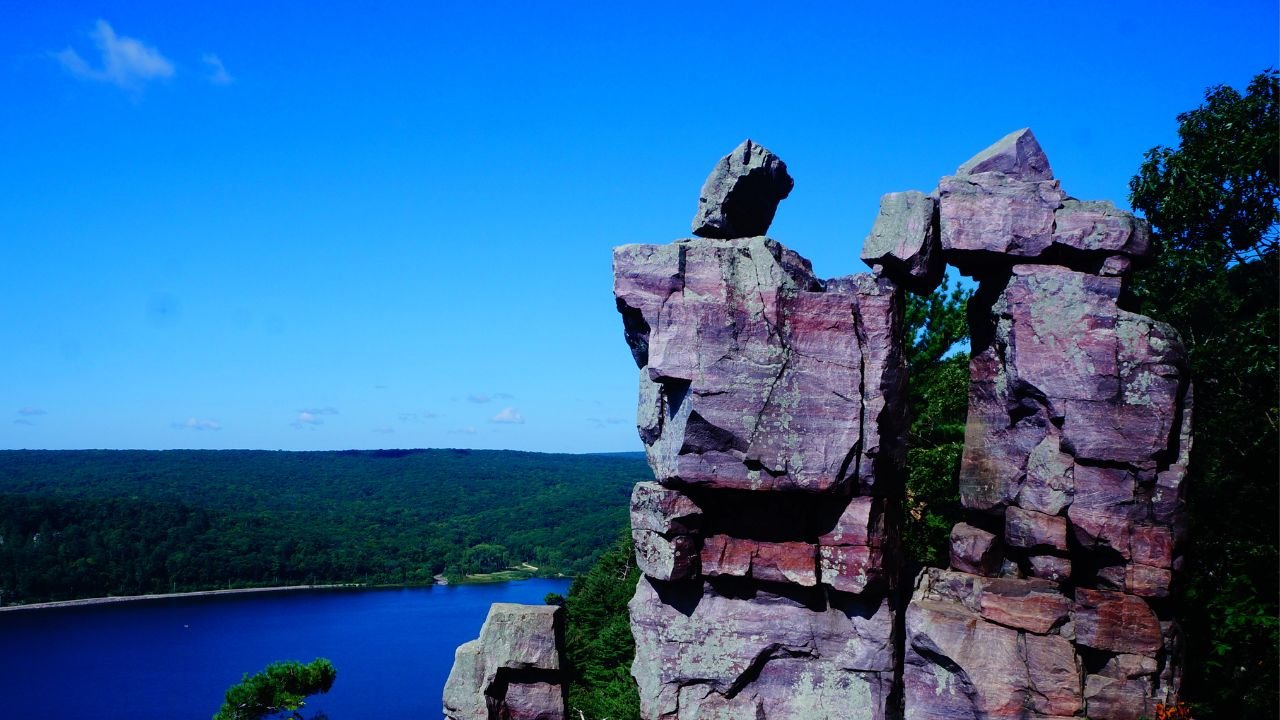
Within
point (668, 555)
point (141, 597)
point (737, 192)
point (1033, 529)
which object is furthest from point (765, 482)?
point (141, 597)

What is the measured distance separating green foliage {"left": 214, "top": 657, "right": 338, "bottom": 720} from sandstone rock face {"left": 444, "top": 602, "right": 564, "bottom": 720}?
1790 centimetres

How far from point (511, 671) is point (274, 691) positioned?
19.0 m

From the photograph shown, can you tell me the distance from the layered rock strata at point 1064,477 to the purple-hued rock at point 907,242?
0.75 ft

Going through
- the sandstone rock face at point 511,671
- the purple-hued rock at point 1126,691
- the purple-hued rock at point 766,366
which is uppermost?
the purple-hued rock at point 766,366

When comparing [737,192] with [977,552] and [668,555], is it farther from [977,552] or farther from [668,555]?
[977,552]

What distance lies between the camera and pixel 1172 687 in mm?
11773

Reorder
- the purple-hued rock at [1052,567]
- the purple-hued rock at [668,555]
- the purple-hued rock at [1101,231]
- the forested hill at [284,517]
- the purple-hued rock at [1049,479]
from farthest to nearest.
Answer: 1. the forested hill at [284,517]
2. the purple-hued rock at [668,555]
3. the purple-hued rock at [1052,567]
4. the purple-hued rock at [1049,479]
5. the purple-hued rock at [1101,231]

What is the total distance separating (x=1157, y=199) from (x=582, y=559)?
83197 mm

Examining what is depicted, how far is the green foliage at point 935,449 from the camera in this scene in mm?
21172

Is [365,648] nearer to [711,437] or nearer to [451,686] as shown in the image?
[451,686]

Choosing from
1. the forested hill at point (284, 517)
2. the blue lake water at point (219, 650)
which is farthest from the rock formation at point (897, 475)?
the forested hill at point (284, 517)

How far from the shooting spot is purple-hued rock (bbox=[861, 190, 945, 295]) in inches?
497

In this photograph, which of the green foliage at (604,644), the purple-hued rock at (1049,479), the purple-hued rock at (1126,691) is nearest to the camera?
the purple-hued rock at (1126,691)

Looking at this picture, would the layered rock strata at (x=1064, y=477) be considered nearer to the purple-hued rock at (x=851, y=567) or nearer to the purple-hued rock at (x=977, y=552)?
the purple-hued rock at (x=977, y=552)
